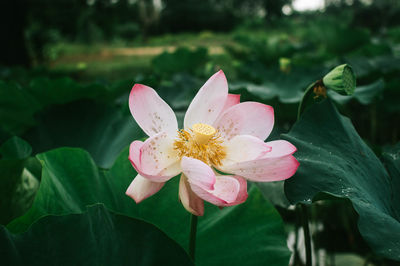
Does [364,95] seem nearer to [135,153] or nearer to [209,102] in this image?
[209,102]

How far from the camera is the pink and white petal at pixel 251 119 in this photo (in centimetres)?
46

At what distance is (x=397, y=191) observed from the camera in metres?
0.58

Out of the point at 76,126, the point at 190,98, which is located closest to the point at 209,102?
Answer: the point at 76,126

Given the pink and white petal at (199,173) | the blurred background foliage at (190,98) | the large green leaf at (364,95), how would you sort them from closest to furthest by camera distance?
1. the pink and white petal at (199,173)
2. the blurred background foliage at (190,98)
3. the large green leaf at (364,95)

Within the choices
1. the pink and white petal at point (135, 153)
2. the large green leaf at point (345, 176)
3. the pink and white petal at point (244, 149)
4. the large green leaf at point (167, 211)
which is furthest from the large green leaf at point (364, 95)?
the pink and white petal at point (135, 153)

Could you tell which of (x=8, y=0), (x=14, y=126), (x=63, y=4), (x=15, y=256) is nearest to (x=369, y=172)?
(x=15, y=256)

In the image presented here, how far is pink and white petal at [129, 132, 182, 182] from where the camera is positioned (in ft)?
1.23

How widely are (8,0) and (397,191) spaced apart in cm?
509

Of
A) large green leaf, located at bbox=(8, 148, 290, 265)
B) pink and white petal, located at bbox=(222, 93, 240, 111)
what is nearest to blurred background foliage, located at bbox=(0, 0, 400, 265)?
large green leaf, located at bbox=(8, 148, 290, 265)

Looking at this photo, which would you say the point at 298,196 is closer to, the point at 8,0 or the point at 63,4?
the point at 8,0

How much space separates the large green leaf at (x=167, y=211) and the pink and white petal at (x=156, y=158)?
151 mm

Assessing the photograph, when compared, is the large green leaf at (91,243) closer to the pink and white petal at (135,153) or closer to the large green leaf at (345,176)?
the pink and white petal at (135,153)

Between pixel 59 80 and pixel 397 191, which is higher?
pixel 59 80

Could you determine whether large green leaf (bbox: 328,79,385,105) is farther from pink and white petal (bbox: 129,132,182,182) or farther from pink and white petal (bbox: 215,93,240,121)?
pink and white petal (bbox: 129,132,182,182)
